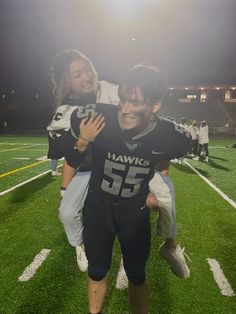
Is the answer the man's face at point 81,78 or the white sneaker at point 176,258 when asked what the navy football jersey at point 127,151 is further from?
the man's face at point 81,78

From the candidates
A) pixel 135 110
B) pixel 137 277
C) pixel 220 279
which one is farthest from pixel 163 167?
pixel 220 279

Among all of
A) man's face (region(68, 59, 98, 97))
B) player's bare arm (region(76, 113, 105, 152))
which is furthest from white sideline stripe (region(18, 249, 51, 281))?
player's bare arm (region(76, 113, 105, 152))

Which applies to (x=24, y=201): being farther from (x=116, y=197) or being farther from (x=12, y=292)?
(x=116, y=197)

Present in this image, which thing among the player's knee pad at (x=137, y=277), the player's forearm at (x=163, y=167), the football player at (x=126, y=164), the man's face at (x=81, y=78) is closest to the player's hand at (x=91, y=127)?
the football player at (x=126, y=164)

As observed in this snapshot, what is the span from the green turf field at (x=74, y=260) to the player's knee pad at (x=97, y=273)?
1.20 meters

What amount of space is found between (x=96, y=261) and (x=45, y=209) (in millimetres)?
5887

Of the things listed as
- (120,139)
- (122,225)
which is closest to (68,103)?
(120,139)

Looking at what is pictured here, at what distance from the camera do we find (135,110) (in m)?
2.94

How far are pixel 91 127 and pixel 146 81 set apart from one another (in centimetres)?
55

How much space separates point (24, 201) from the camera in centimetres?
961

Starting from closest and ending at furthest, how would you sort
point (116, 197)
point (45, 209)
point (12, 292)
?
point (116, 197)
point (12, 292)
point (45, 209)

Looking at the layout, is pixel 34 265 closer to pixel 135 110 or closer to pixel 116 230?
pixel 116 230

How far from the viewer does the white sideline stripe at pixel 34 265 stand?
507 centimetres

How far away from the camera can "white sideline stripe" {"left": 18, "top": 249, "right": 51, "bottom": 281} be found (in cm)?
507
